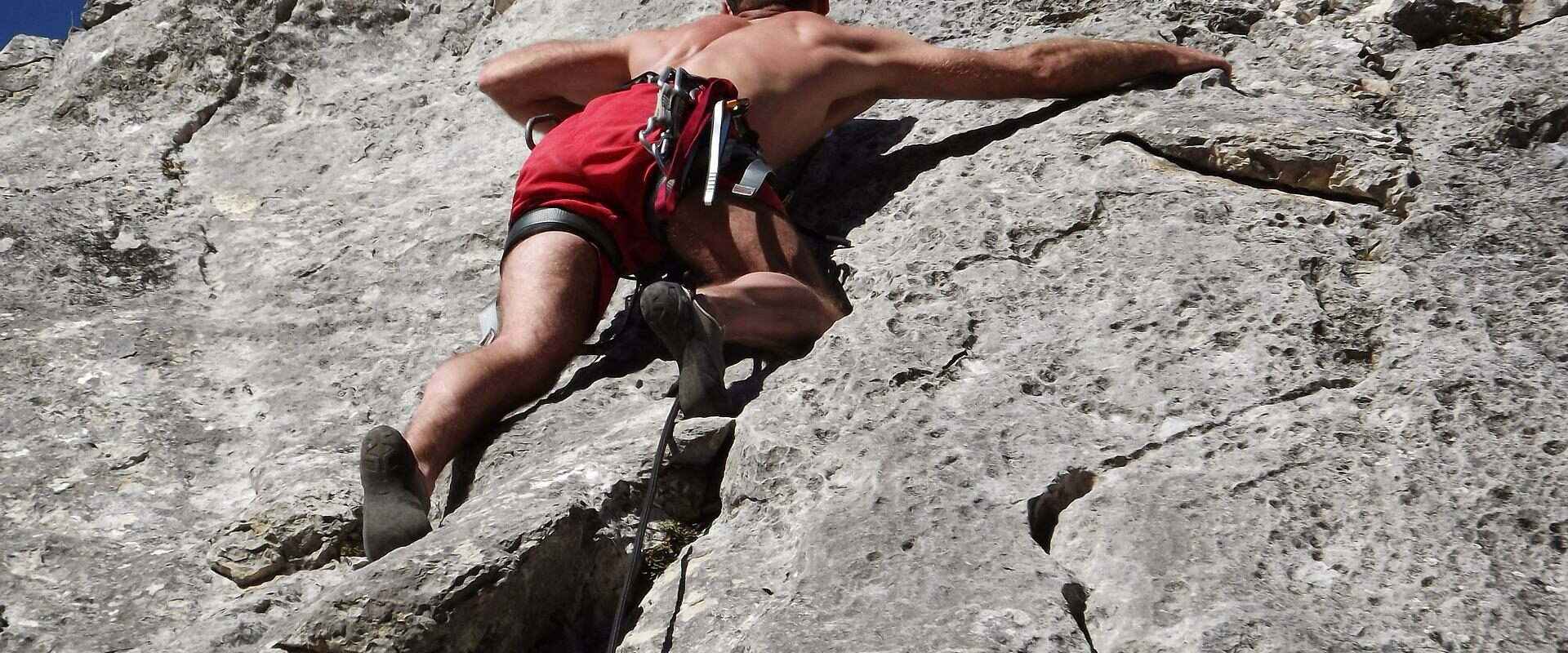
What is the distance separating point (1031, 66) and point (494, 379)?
68.9 inches

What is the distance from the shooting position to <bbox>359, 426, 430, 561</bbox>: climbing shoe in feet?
8.08

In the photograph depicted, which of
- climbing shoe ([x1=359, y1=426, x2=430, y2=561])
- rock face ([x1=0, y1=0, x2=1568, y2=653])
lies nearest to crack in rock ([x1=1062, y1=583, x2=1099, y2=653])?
rock face ([x1=0, y1=0, x2=1568, y2=653])

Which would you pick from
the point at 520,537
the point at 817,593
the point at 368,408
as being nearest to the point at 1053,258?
the point at 817,593

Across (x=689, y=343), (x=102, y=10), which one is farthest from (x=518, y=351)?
(x=102, y=10)

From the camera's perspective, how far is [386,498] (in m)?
2.48

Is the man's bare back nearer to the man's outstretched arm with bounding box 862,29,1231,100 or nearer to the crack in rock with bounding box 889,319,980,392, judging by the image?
the man's outstretched arm with bounding box 862,29,1231,100

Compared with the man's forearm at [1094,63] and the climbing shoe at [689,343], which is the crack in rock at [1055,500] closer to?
the climbing shoe at [689,343]

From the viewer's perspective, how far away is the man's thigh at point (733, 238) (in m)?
3.20

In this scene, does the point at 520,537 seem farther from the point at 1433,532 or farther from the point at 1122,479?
the point at 1433,532

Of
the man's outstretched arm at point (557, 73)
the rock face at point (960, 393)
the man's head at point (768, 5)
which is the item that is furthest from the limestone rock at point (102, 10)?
the man's head at point (768, 5)

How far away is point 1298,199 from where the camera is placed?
3.04 meters

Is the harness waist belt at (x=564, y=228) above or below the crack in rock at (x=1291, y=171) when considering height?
below

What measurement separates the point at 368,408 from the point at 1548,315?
2630mm

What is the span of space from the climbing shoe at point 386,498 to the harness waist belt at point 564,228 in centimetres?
83
